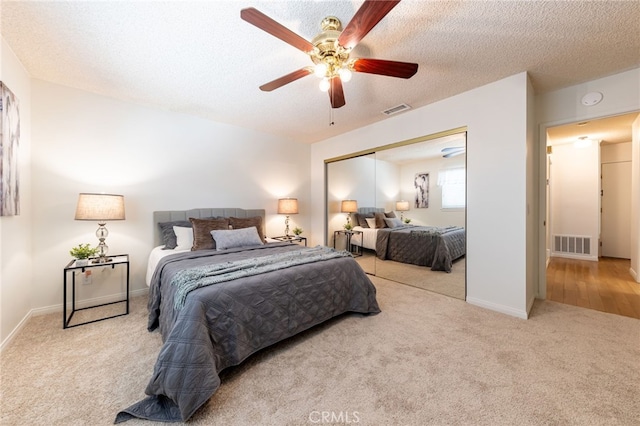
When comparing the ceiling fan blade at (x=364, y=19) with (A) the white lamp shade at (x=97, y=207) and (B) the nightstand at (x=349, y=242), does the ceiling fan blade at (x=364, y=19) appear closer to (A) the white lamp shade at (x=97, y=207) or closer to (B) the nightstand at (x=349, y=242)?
(A) the white lamp shade at (x=97, y=207)

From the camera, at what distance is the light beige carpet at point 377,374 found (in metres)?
1.37

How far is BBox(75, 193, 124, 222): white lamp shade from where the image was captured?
2432 millimetres

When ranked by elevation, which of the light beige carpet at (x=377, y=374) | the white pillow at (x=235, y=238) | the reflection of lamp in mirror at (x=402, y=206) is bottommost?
the light beige carpet at (x=377, y=374)

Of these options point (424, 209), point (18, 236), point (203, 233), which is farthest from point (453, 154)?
point (18, 236)

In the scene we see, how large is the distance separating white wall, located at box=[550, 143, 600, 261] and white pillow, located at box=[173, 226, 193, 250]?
271 inches

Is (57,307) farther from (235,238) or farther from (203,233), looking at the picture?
(235,238)

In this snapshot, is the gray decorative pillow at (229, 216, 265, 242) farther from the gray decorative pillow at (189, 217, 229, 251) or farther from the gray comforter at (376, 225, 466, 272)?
the gray comforter at (376, 225, 466, 272)

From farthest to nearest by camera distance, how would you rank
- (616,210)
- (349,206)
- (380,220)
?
(616,210), (349,206), (380,220)

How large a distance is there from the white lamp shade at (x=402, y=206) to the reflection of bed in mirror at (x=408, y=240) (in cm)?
21

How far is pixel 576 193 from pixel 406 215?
13.3ft

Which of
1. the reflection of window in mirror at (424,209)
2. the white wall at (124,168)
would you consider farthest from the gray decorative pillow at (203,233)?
the reflection of window in mirror at (424,209)

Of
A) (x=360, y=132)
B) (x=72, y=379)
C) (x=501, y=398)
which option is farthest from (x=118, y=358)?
(x=360, y=132)

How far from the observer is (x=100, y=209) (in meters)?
2.48

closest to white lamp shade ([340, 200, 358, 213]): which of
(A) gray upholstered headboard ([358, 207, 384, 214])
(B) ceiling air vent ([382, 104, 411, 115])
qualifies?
(A) gray upholstered headboard ([358, 207, 384, 214])
